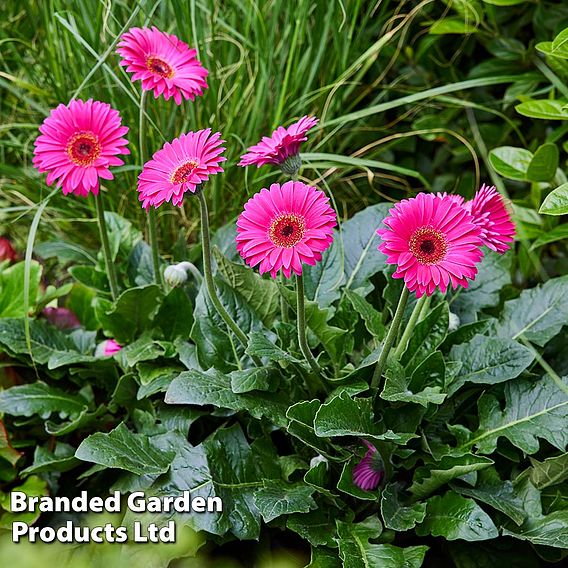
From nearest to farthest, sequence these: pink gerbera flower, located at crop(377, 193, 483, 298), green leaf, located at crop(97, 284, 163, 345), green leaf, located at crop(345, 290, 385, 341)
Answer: pink gerbera flower, located at crop(377, 193, 483, 298)
green leaf, located at crop(345, 290, 385, 341)
green leaf, located at crop(97, 284, 163, 345)

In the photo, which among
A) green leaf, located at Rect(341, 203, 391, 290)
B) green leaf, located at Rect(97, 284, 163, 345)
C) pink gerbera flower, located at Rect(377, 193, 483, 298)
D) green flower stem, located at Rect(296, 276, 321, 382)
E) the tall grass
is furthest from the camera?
the tall grass

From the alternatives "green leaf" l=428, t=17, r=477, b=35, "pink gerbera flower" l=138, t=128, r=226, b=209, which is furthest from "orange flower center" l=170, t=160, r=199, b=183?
"green leaf" l=428, t=17, r=477, b=35

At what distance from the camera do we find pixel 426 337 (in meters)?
1.25

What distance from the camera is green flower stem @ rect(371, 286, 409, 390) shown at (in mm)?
1004

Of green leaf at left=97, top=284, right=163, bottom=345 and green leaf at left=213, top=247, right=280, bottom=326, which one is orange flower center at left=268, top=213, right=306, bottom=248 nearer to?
green leaf at left=213, top=247, right=280, bottom=326

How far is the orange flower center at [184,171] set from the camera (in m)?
0.98

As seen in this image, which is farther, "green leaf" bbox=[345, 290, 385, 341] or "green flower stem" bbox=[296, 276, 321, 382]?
"green leaf" bbox=[345, 290, 385, 341]

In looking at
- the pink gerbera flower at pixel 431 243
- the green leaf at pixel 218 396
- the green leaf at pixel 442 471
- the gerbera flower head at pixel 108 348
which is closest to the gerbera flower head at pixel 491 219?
the pink gerbera flower at pixel 431 243

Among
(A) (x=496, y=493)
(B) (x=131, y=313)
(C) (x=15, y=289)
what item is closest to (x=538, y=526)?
(A) (x=496, y=493)

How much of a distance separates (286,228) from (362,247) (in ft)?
1.80

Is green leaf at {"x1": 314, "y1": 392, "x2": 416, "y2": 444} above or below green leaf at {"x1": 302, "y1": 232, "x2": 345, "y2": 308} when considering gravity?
below

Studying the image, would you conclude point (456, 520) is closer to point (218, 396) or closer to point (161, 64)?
point (218, 396)

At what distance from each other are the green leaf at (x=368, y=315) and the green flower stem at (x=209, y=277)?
0.60 feet

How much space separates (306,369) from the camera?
3.85 ft
